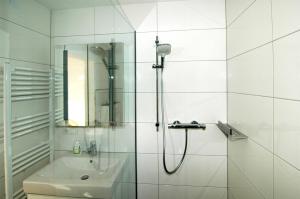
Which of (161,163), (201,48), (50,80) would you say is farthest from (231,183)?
(50,80)

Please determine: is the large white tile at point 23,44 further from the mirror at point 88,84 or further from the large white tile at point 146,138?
the large white tile at point 146,138

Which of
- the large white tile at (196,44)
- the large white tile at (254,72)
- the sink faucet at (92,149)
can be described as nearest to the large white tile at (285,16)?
the large white tile at (254,72)

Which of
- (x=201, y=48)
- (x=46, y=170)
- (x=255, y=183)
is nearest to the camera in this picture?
(x=46, y=170)

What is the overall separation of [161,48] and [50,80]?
3.08 ft

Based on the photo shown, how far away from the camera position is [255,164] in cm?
111

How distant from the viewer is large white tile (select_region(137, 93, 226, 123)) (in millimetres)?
1677

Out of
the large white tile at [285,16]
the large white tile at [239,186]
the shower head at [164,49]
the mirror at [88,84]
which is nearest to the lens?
the large white tile at [285,16]

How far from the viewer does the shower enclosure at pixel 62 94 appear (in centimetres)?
80

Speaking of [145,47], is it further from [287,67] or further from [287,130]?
[287,130]

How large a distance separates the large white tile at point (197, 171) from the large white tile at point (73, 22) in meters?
1.27

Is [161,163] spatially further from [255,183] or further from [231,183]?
[255,183]

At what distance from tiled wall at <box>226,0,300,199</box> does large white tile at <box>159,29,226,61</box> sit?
17 centimetres

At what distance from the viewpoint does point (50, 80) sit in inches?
36.6

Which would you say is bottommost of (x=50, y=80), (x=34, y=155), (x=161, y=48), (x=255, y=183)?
(x=255, y=183)
